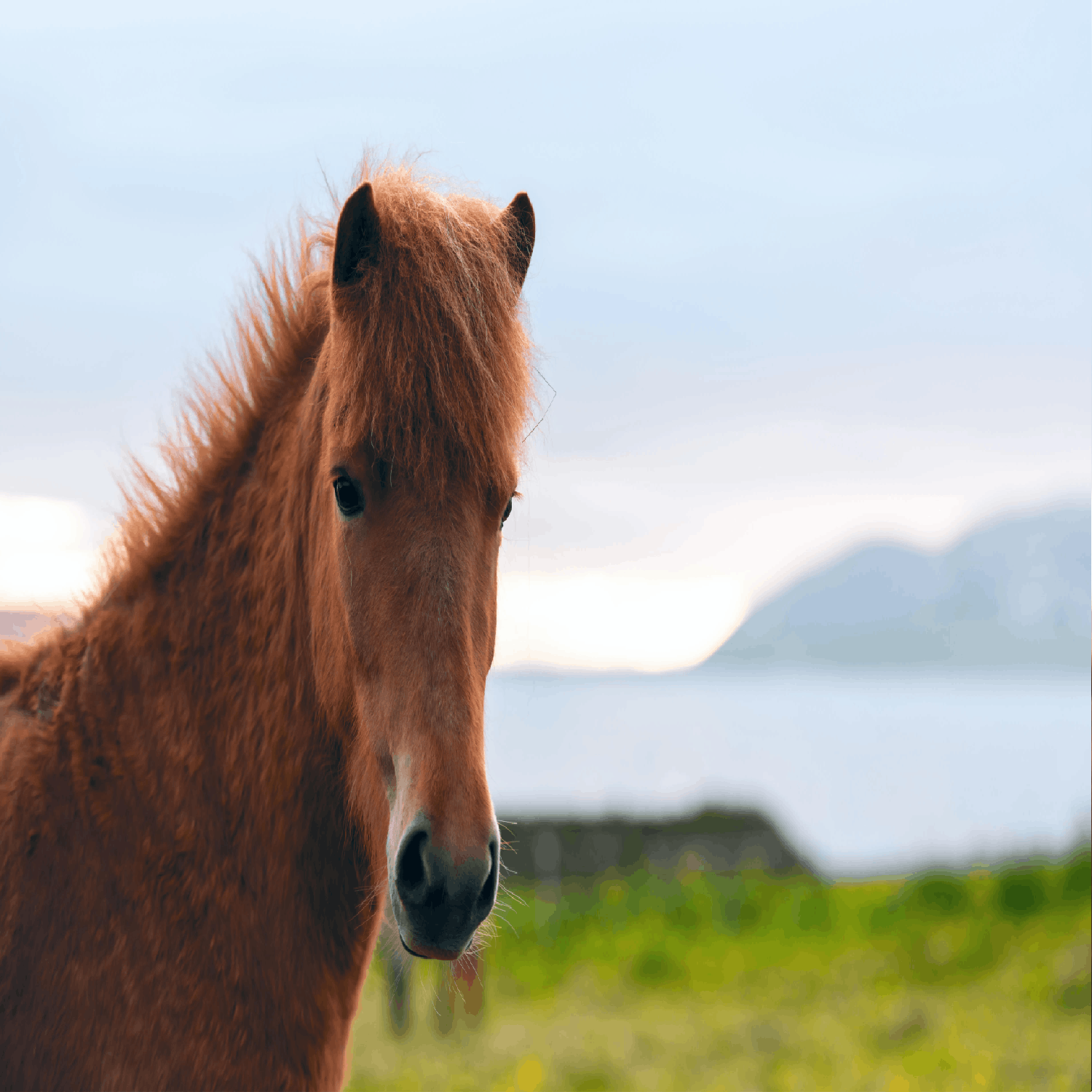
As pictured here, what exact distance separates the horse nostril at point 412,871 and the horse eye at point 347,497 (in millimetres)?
782

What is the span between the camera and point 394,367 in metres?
2.19

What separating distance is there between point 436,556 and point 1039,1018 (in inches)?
309

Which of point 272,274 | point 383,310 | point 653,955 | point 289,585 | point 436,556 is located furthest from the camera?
point 653,955

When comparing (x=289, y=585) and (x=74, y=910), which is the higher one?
(x=289, y=585)

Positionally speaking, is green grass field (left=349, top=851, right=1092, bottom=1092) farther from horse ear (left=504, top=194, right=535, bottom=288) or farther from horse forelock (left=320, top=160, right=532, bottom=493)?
horse ear (left=504, top=194, right=535, bottom=288)

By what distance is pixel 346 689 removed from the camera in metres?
2.29

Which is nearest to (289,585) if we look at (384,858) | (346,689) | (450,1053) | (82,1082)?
(346,689)

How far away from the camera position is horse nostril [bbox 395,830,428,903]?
1.88 metres

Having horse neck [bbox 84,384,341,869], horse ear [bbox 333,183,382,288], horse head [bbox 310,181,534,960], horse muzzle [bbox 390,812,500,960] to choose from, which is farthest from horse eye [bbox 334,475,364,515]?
horse muzzle [bbox 390,812,500,960]

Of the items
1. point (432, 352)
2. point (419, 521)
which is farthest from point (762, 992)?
point (432, 352)

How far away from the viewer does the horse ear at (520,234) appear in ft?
8.33

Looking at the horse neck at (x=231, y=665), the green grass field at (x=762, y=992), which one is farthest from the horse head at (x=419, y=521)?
the green grass field at (x=762, y=992)

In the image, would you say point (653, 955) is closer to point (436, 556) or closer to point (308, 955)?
point (308, 955)

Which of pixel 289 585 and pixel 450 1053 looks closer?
pixel 289 585
